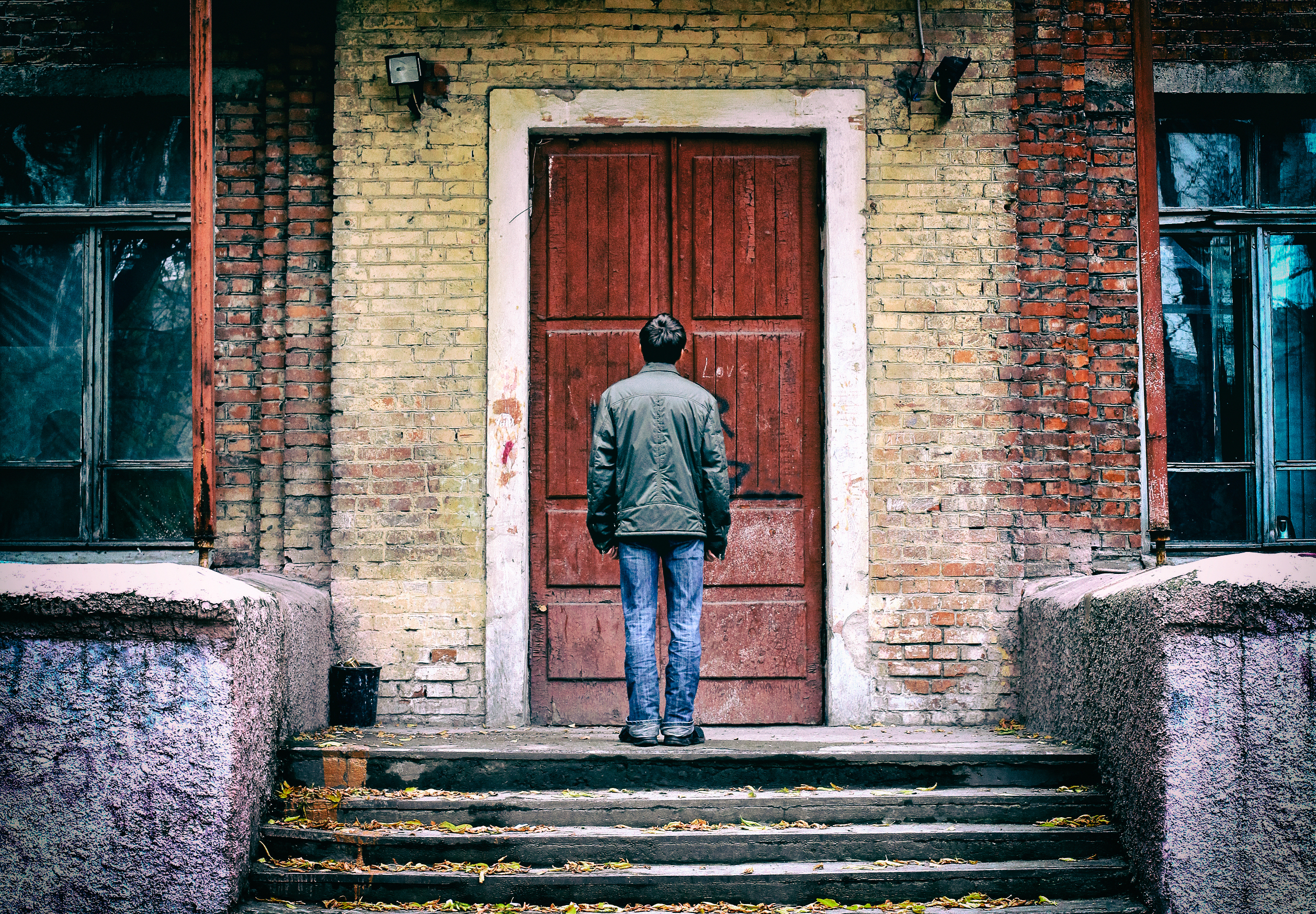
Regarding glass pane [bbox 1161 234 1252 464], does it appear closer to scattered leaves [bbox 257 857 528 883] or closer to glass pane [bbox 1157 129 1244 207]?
glass pane [bbox 1157 129 1244 207]

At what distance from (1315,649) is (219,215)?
18.3 feet

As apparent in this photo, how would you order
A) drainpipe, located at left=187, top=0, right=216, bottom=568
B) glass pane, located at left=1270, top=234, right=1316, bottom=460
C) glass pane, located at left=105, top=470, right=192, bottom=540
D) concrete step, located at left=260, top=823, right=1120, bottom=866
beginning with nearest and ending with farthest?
1. concrete step, located at left=260, top=823, right=1120, bottom=866
2. drainpipe, located at left=187, top=0, right=216, bottom=568
3. glass pane, located at left=105, top=470, right=192, bottom=540
4. glass pane, located at left=1270, top=234, right=1316, bottom=460

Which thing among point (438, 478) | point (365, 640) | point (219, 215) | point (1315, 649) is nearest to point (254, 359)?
→ point (219, 215)

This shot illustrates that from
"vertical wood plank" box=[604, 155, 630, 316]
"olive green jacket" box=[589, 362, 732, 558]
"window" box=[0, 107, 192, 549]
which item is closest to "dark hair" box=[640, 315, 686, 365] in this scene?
"olive green jacket" box=[589, 362, 732, 558]

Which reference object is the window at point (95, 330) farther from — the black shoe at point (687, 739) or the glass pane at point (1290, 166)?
the glass pane at point (1290, 166)

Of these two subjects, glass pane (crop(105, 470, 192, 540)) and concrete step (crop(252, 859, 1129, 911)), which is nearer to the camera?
concrete step (crop(252, 859, 1129, 911))

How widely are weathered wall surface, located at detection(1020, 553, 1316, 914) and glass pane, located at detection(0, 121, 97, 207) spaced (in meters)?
6.03

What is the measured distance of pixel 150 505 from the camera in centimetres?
596

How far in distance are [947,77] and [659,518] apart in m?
2.85

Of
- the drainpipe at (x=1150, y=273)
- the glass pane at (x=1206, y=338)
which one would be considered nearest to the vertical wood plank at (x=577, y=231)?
the drainpipe at (x=1150, y=273)

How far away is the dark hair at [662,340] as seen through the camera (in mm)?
4773

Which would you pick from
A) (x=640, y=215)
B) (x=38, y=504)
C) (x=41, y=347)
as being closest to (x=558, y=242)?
(x=640, y=215)

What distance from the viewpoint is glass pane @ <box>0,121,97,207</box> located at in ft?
20.0

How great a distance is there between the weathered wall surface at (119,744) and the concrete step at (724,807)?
59 centimetres
